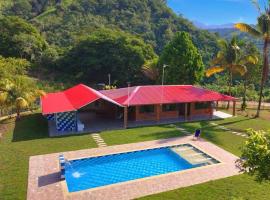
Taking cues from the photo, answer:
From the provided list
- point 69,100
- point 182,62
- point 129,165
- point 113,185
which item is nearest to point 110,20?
point 182,62

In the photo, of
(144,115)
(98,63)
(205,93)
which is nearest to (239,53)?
(205,93)

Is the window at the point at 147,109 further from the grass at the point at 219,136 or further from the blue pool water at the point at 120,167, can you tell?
the blue pool water at the point at 120,167

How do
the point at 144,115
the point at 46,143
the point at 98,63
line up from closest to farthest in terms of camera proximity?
the point at 46,143 < the point at 144,115 < the point at 98,63

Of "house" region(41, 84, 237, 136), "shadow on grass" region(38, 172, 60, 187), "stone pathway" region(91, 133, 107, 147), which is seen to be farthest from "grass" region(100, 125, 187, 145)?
"shadow on grass" region(38, 172, 60, 187)

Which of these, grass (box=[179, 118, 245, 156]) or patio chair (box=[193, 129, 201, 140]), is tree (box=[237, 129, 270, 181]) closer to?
grass (box=[179, 118, 245, 156])

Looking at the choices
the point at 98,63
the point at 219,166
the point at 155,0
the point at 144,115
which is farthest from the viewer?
the point at 155,0

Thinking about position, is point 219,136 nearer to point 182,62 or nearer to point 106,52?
point 182,62

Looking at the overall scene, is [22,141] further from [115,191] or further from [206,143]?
[206,143]
